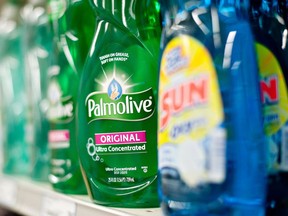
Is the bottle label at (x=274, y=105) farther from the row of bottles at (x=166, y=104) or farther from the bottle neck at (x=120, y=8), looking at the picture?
the bottle neck at (x=120, y=8)

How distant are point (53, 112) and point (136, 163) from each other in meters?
0.34

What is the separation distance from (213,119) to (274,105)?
0.10 meters

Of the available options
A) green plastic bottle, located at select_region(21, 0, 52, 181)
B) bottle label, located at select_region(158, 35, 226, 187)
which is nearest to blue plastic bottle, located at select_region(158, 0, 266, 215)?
bottle label, located at select_region(158, 35, 226, 187)

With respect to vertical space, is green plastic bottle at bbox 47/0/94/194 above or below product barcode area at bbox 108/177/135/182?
above

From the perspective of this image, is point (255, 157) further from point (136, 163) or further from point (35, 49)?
point (35, 49)

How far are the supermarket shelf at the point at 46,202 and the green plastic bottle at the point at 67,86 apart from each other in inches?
1.8

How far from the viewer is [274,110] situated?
67 cm

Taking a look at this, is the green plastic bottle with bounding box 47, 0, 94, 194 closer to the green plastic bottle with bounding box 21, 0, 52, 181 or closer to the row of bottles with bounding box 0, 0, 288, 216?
the row of bottles with bounding box 0, 0, 288, 216

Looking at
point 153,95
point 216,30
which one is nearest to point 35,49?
point 153,95

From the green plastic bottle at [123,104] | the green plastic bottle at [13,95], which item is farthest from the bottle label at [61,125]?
the green plastic bottle at [13,95]

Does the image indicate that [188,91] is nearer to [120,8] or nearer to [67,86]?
[120,8]

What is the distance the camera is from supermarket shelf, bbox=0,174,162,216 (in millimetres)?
830

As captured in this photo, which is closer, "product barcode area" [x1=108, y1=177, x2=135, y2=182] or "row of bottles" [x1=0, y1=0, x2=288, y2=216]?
"row of bottles" [x1=0, y1=0, x2=288, y2=216]

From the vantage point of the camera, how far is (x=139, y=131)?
0.85m
